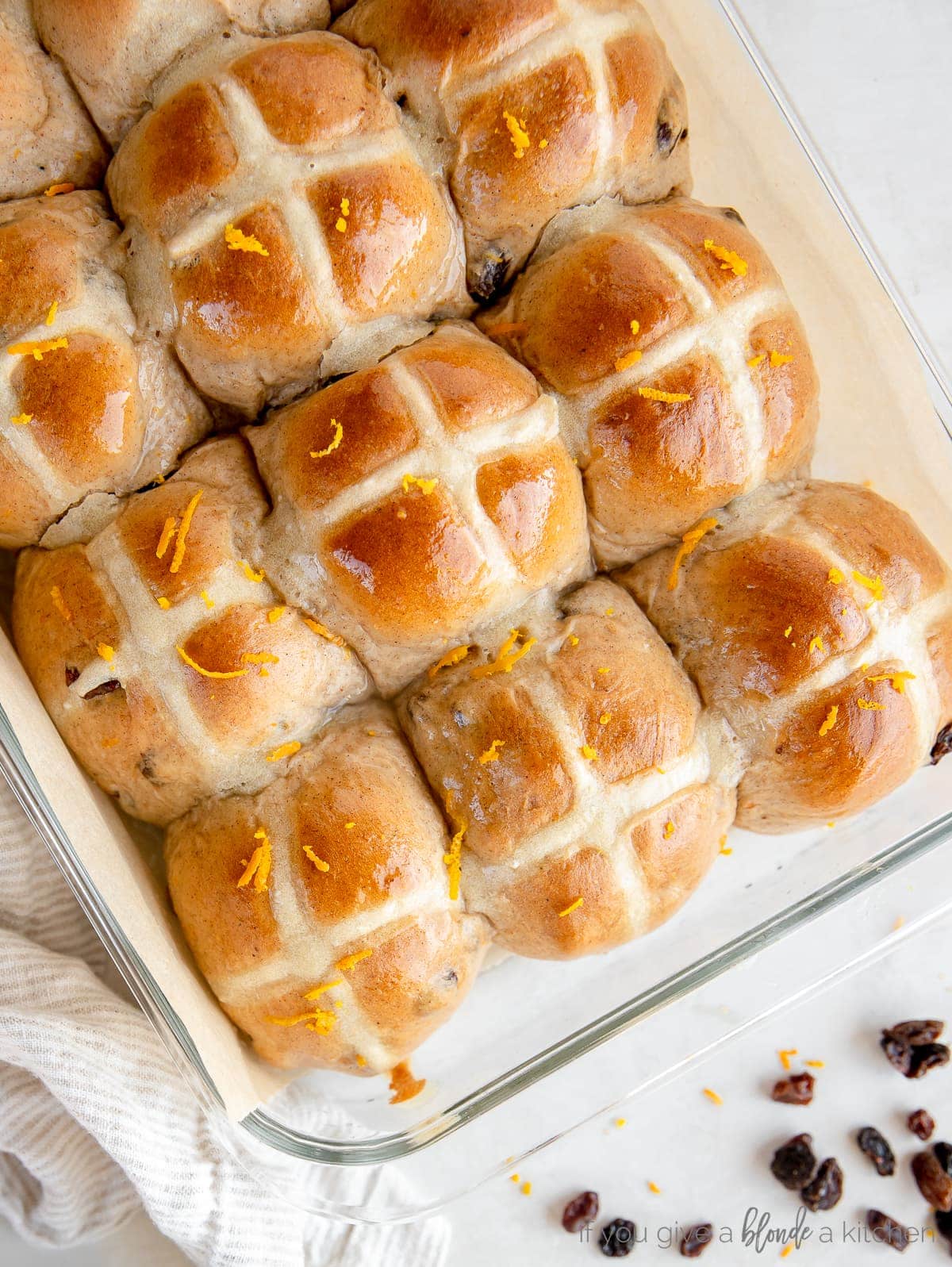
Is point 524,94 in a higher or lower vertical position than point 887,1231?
higher

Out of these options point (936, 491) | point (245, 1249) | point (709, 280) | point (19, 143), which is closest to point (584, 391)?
point (709, 280)

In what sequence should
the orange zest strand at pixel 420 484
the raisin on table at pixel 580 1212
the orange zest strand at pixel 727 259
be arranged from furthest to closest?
the raisin on table at pixel 580 1212 → the orange zest strand at pixel 727 259 → the orange zest strand at pixel 420 484

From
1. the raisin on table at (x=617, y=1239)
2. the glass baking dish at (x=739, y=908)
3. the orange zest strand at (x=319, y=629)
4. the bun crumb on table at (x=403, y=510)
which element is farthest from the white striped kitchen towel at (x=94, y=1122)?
the orange zest strand at (x=319, y=629)

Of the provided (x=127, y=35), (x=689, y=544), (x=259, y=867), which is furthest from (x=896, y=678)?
(x=127, y=35)

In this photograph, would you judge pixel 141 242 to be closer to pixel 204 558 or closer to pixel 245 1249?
pixel 204 558

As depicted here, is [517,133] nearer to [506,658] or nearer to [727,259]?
[727,259]

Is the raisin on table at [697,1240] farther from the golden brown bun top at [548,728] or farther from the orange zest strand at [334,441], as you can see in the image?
the orange zest strand at [334,441]
